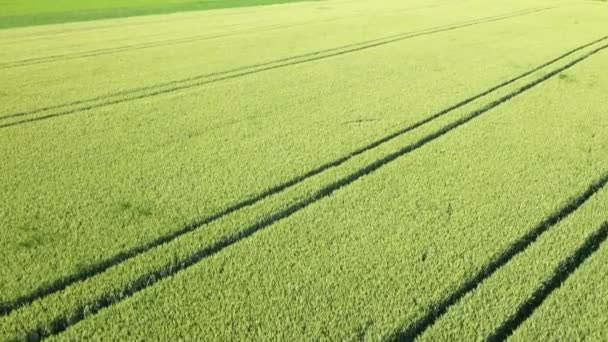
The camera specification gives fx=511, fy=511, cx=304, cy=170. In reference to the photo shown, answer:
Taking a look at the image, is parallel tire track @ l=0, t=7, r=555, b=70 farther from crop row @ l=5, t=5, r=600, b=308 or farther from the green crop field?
crop row @ l=5, t=5, r=600, b=308

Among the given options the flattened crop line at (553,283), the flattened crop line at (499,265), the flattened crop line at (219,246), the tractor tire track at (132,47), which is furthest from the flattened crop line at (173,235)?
the tractor tire track at (132,47)

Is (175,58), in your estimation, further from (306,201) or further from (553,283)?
(553,283)

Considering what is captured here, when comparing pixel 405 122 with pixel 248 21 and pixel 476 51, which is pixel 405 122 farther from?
pixel 248 21

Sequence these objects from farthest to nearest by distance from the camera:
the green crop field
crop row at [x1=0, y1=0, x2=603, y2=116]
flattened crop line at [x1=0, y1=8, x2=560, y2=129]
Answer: crop row at [x1=0, y1=0, x2=603, y2=116], flattened crop line at [x1=0, y1=8, x2=560, y2=129], the green crop field

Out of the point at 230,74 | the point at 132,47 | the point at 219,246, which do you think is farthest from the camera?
the point at 132,47

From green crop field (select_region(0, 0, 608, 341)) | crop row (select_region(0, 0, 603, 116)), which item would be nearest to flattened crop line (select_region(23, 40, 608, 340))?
green crop field (select_region(0, 0, 608, 341))

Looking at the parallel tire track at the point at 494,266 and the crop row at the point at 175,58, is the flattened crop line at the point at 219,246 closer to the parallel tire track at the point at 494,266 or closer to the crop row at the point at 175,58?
the parallel tire track at the point at 494,266

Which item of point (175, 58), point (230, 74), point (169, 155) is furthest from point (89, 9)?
→ point (169, 155)
